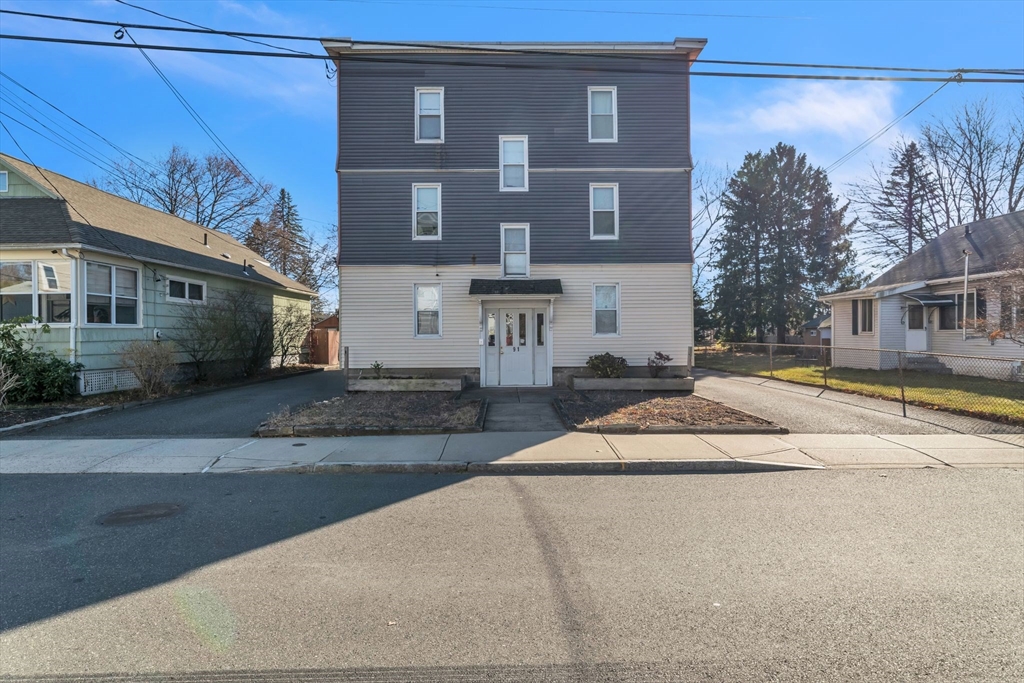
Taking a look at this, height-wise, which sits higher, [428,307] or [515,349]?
[428,307]

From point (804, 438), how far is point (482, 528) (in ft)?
21.7

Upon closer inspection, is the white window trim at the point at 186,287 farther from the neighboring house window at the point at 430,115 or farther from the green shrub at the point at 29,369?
the neighboring house window at the point at 430,115

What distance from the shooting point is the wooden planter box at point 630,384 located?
571 inches

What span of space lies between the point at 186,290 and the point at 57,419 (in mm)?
8116

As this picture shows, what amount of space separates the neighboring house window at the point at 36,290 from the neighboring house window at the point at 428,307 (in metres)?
8.83

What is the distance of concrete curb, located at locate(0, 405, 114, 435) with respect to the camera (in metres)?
10.1

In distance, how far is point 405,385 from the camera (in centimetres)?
1457

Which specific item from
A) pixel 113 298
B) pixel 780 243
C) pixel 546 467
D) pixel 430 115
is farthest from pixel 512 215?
pixel 780 243

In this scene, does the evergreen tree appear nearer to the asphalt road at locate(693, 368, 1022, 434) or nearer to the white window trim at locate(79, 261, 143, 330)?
the asphalt road at locate(693, 368, 1022, 434)

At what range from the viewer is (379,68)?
16.1m

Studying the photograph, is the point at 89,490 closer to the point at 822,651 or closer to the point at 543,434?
the point at 543,434

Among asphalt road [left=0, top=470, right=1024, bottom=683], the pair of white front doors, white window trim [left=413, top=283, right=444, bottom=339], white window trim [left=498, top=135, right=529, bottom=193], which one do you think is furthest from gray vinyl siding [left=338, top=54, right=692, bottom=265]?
asphalt road [left=0, top=470, right=1024, bottom=683]

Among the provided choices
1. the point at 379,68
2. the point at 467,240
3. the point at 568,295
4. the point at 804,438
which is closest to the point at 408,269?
the point at 467,240

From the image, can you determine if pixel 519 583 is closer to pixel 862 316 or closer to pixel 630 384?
pixel 630 384
